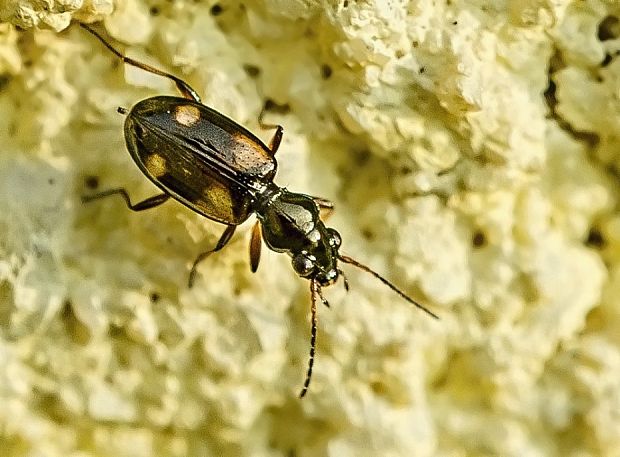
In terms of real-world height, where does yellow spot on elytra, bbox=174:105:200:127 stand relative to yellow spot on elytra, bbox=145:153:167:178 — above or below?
above

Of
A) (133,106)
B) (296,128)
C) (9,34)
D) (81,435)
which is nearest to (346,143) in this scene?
(296,128)

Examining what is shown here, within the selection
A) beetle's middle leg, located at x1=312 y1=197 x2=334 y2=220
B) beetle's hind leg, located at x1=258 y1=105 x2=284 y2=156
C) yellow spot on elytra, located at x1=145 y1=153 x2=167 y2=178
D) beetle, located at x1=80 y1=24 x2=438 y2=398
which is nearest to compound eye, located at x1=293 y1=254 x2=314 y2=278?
beetle, located at x1=80 y1=24 x2=438 y2=398

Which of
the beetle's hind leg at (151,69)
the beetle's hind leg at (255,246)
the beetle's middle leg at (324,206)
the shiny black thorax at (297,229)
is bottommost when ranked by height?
the beetle's hind leg at (255,246)

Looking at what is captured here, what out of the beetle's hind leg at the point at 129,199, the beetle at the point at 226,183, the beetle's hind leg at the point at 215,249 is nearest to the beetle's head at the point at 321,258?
the beetle at the point at 226,183

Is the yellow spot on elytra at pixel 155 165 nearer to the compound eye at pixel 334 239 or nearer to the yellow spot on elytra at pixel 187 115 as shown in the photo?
the yellow spot on elytra at pixel 187 115

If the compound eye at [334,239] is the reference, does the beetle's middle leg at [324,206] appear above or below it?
above

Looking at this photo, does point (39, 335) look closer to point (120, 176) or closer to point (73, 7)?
point (120, 176)

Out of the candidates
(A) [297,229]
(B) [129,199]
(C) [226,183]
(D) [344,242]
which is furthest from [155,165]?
(D) [344,242]

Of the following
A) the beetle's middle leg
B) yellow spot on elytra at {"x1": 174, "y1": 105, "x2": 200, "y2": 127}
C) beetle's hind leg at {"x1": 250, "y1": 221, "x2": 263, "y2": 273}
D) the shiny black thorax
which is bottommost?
beetle's hind leg at {"x1": 250, "y1": 221, "x2": 263, "y2": 273}

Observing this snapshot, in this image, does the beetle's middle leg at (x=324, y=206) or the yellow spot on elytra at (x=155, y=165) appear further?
the beetle's middle leg at (x=324, y=206)

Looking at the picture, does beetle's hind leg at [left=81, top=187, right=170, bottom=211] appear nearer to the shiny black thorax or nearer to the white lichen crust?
the white lichen crust
